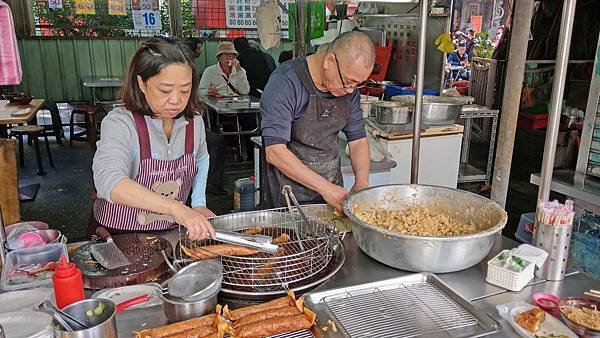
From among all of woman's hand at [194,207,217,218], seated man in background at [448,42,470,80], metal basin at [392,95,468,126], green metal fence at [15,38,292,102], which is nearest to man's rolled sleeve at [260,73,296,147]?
woman's hand at [194,207,217,218]

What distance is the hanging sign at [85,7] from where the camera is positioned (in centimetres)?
838

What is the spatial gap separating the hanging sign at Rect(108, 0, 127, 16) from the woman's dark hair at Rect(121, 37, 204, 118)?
7467mm

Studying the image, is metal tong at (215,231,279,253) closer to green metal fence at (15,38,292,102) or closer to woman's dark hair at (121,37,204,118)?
woman's dark hair at (121,37,204,118)

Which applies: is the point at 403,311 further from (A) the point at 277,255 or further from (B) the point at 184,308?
(B) the point at 184,308

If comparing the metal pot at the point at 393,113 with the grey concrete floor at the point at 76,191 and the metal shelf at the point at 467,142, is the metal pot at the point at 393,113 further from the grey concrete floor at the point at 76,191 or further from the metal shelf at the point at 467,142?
the grey concrete floor at the point at 76,191

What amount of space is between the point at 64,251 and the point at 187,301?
2.05 feet

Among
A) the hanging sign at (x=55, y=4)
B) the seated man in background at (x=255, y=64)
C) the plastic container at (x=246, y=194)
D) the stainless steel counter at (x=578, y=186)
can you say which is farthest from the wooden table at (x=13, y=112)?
the stainless steel counter at (x=578, y=186)

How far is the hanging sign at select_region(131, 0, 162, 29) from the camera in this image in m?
8.59

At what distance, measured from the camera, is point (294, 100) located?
7.45 feet

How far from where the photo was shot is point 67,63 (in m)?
8.62

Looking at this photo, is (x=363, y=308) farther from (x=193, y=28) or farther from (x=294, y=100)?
(x=193, y=28)

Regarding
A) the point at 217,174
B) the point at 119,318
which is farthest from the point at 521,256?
the point at 217,174

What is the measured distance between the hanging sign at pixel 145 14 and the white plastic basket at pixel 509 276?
27.7ft

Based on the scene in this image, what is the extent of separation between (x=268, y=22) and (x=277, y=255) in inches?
182
